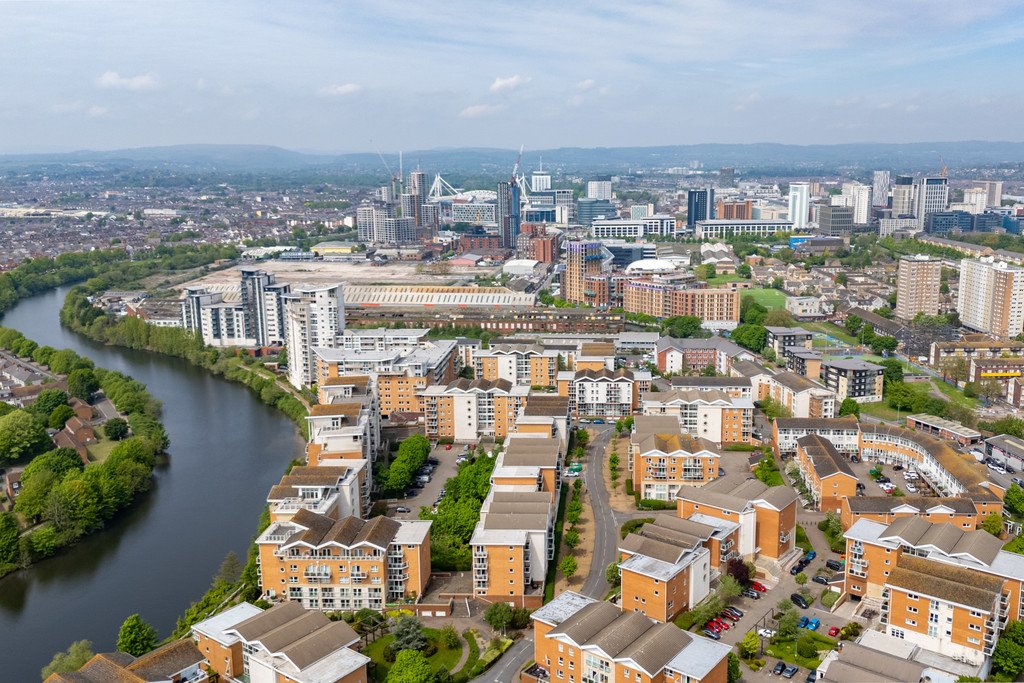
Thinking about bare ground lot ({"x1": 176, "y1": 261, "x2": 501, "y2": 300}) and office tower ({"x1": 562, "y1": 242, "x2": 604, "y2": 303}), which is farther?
bare ground lot ({"x1": 176, "y1": 261, "x2": 501, "y2": 300})

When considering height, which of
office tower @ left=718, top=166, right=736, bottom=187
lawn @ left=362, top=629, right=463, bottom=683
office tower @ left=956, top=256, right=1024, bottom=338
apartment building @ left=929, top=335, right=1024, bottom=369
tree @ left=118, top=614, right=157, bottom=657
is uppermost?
office tower @ left=718, top=166, right=736, bottom=187

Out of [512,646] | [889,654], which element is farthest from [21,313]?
[889,654]

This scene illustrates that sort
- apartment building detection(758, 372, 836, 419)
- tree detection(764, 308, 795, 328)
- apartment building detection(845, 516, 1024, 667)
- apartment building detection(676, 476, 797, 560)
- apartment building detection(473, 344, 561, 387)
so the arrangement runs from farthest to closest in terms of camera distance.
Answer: tree detection(764, 308, 795, 328)
apartment building detection(473, 344, 561, 387)
apartment building detection(758, 372, 836, 419)
apartment building detection(676, 476, 797, 560)
apartment building detection(845, 516, 1024, 667)

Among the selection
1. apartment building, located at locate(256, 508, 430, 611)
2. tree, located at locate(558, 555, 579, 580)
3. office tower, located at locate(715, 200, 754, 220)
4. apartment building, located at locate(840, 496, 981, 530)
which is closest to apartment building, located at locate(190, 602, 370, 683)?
apartment building, located at locate(256, 508, 430, 611)

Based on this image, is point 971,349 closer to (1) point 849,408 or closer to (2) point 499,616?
(1) point 849,408

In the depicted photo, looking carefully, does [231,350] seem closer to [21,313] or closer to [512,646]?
[21,313]

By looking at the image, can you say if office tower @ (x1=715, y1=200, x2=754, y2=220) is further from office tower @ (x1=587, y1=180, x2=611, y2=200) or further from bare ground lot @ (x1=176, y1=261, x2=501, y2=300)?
bare ground lot @ (x1=176, y1=261, x2=501, y2=300)
